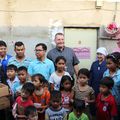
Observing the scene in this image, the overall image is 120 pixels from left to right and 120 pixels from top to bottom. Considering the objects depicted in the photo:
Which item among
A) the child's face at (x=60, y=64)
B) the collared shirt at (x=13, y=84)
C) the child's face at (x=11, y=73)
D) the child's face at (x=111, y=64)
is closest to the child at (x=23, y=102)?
the collared shirt at (x=13, y=84)

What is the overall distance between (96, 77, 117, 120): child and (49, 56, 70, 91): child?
83 centimetres

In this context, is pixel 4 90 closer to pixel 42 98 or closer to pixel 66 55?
pixel 42 98

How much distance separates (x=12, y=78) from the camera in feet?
23.6

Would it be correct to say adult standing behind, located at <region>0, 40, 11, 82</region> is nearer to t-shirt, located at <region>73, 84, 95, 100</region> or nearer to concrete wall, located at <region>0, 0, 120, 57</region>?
t-shirt, located at <region>73, 84, 95, 100</region>

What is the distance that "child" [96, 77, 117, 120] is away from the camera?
6531 mm

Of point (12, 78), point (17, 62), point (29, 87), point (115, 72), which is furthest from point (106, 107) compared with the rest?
point (17, 62)

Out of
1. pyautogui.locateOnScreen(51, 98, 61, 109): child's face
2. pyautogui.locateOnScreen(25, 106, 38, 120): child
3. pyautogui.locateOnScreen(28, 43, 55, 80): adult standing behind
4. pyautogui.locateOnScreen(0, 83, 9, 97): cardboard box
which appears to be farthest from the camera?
pyautogui.locateOnScreen(28, 43, 55, 80): adult standing behind

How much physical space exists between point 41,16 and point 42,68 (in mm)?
2555

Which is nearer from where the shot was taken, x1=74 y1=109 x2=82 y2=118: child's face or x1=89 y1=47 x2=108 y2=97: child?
x1=74 y1=109 x2=82 y2=118: child's face

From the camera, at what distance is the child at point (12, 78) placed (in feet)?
23.2

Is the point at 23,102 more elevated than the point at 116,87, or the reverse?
the point at 116,87

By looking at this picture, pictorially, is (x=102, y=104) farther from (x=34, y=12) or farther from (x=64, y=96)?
(x=34, y=12)

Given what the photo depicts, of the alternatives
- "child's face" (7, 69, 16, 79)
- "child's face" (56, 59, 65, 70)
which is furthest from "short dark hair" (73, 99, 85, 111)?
"child's face" (7, 69, 16, 79)

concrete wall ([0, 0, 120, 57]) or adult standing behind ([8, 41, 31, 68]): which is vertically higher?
concrete wall ([0, 0, 120, 57])
